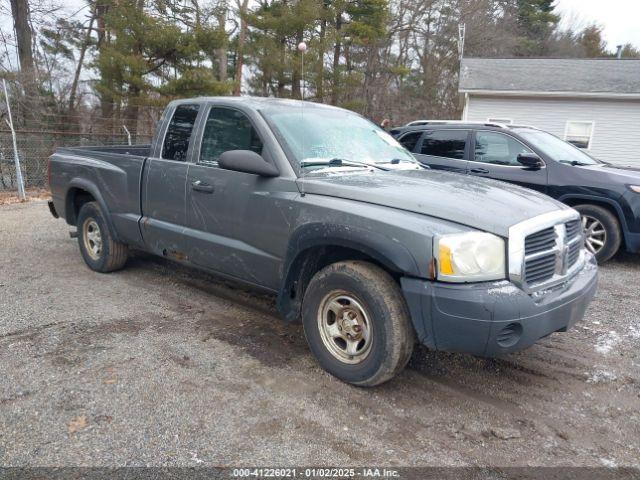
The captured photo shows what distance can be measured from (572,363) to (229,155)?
298 cm

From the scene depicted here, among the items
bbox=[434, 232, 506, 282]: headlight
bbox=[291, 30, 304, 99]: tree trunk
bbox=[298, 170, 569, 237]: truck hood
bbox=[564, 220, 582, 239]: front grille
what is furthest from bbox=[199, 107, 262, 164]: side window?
bbox=[291, 30, 304, 99]: tree trunk

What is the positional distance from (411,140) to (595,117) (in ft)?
36.7

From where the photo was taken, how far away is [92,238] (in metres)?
5.70

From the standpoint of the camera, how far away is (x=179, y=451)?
259 cm

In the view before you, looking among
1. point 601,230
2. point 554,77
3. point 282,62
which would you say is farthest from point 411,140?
point 282,62

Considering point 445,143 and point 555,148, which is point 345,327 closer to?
point 445,143

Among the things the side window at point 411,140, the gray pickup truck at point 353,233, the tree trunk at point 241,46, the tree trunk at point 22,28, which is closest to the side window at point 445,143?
the side window at point 411,140

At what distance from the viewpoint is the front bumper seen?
2689mm

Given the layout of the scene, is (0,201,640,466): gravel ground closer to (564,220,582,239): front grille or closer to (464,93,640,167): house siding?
(564,220,582,239): front grille

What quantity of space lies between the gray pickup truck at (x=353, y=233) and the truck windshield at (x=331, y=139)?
13 millimetres

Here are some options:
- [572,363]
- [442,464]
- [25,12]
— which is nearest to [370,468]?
[442,464]

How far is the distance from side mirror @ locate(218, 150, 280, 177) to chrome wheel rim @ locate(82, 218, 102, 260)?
2.81 meters

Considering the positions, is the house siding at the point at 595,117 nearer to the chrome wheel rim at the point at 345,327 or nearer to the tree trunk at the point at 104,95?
the tree trunk at the point at 104,95

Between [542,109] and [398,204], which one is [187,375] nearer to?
[398,204]
